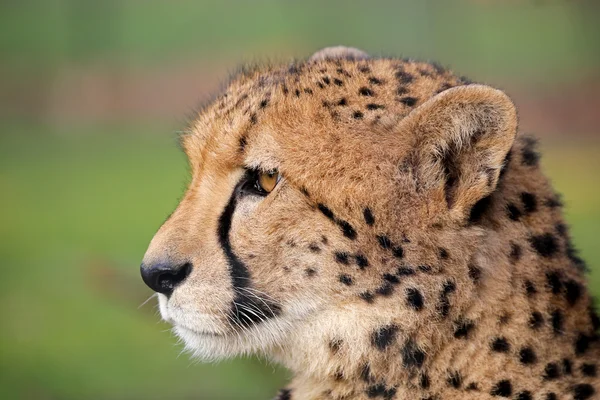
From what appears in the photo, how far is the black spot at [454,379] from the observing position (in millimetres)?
1374

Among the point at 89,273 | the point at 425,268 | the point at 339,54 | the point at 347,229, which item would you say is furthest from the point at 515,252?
the point at 89,273

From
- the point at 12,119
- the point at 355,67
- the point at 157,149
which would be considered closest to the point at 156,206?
the point at 157,149

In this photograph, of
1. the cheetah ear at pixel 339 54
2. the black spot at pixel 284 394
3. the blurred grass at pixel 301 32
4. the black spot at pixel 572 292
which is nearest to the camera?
the black spot at pixel 572 292

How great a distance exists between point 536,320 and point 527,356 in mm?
62

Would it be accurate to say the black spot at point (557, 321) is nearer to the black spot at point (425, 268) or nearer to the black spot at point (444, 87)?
the black spot at point (425, 268)

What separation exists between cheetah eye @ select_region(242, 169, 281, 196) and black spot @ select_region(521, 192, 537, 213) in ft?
1.40

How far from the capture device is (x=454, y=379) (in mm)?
1375

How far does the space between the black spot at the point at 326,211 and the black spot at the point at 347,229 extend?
0.05 feet

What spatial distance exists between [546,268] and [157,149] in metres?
5.16

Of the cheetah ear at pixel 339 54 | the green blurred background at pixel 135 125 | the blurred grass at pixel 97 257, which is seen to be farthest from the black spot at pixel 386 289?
the green blurred background at pixel 135 125

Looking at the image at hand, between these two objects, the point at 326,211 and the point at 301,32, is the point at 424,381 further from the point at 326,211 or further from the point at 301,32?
the point at 301,32

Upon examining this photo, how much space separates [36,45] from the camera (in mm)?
6328

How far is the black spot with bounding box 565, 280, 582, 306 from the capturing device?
4.70ft

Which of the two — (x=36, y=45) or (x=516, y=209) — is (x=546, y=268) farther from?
(x=36, y=45)
